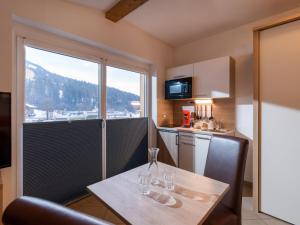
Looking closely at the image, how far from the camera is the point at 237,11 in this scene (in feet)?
7.84

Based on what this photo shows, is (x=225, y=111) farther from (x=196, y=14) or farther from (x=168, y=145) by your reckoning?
(x=196, y=14)

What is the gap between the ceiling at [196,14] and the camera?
221cm

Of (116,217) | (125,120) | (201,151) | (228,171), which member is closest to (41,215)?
(228,171)

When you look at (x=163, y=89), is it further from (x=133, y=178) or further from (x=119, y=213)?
(x=119, y=213)

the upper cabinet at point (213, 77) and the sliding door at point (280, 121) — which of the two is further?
the upper cabinet at point (213, 77)

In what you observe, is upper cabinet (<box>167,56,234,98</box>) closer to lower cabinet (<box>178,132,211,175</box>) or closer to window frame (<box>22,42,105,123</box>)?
lower cabinet (<box>178,132,211,175</box>)

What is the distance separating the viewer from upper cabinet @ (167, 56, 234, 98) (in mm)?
2645

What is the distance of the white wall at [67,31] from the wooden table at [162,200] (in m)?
1.29

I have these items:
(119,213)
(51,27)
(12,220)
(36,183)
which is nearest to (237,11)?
(51,27)

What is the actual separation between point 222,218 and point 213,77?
2128 millimetres

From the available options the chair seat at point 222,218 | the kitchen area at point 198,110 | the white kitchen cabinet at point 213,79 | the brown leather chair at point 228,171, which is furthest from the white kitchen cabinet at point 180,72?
the chair seat at point 222,218

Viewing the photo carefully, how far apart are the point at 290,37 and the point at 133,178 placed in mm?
2138

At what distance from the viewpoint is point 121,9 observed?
2266mm

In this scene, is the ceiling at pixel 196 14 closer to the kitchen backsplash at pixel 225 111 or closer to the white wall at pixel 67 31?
the white wall at pixel 67 31
